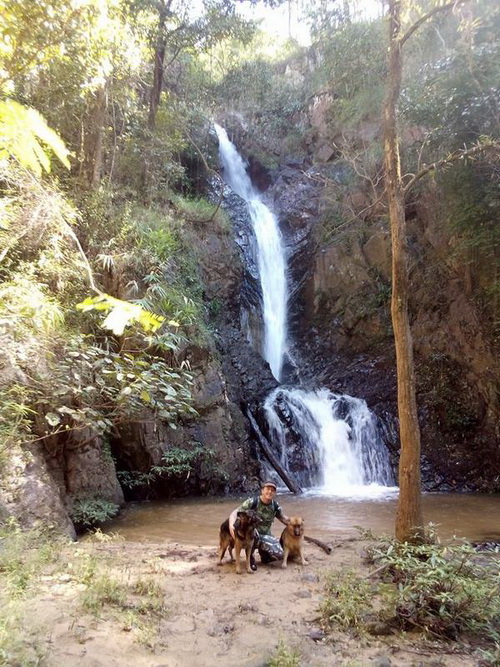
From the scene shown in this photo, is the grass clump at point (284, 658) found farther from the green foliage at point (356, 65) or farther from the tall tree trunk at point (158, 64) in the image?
the green foliage at point (356, 65)

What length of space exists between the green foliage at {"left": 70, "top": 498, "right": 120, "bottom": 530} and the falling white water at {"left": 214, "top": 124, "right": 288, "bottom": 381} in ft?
28.2

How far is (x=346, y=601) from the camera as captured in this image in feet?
13.3

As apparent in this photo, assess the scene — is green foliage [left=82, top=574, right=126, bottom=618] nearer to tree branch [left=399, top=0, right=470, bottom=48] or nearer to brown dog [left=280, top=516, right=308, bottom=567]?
brown dog [left=280, top=516, right=308, bottom=567]

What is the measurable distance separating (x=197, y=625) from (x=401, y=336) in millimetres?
3509

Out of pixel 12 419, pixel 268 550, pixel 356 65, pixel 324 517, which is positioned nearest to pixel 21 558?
pixel 12 419

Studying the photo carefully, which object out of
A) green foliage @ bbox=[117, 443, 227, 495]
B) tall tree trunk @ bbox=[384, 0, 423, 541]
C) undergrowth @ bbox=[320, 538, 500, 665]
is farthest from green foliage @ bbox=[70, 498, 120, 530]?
tall tree trunk @ bbox=[384, 0, 423, 541]

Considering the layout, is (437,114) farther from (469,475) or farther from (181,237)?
(469,475)

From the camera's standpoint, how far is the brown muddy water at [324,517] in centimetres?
730

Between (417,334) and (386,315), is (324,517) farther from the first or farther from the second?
(386,315)

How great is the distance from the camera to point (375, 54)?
13.5 metres

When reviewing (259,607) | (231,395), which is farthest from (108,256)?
(259,607)

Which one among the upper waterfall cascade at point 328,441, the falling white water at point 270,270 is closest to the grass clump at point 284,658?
the upper waterfall cascade at point 328,441

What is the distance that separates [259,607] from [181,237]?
1050 cm

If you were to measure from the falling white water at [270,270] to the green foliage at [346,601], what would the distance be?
11.3 metres
